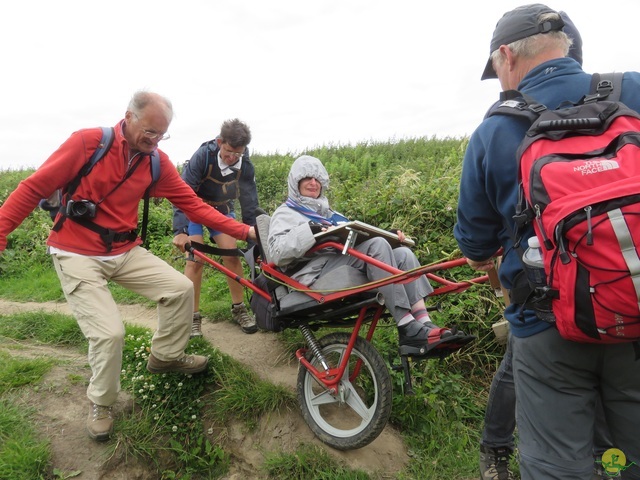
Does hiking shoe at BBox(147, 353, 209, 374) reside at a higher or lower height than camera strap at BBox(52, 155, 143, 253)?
lower

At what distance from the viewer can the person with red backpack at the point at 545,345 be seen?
194cm

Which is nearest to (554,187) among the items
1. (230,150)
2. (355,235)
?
(355,235)

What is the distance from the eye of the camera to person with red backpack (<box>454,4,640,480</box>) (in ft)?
6.36

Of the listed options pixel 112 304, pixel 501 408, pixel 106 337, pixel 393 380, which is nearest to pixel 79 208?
pixel 112 304

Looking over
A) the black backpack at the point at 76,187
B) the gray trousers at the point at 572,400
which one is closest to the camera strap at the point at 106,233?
the black backpack at the point at 76,187

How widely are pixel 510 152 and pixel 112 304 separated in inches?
120

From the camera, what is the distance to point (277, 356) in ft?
15.9

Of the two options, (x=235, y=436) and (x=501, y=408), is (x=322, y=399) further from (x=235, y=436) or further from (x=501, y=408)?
(x=501, y=408)

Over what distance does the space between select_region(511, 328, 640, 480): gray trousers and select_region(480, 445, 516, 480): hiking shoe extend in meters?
1.26

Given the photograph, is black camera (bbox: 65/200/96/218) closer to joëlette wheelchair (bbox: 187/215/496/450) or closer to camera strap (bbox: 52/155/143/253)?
camera strap (bbox: 52/155/143/253)

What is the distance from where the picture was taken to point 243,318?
220 inches

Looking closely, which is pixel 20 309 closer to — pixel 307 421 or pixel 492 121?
pixel 307 421

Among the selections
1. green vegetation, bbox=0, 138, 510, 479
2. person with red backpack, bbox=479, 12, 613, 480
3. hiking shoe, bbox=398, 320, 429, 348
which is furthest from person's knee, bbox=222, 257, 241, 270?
person with red backpack, bbox=479, 12, 613, 480

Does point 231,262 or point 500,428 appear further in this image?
point 231,262
